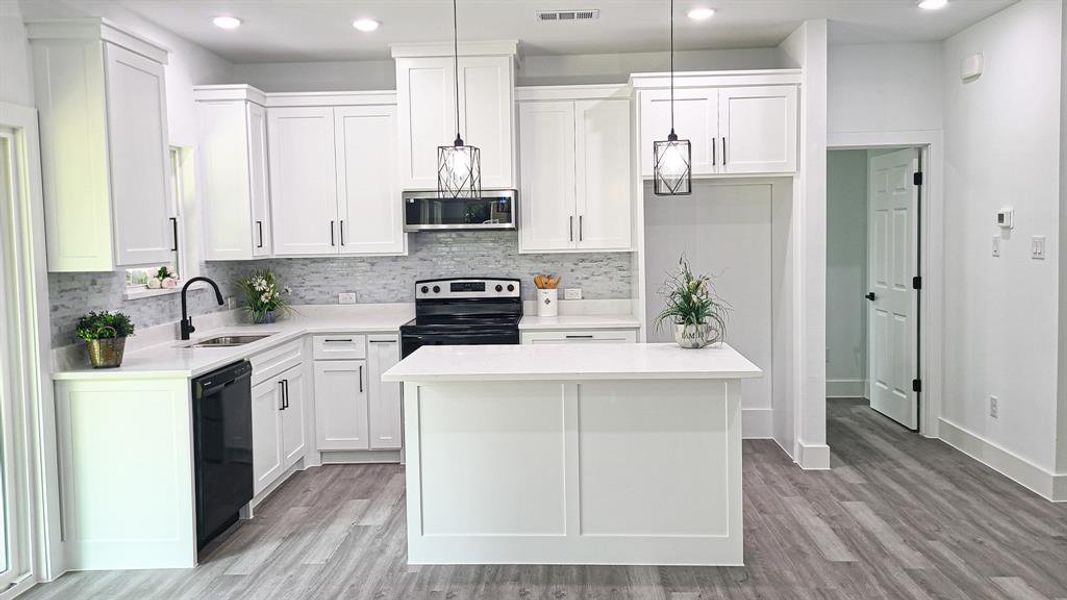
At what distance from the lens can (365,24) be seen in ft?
16.1

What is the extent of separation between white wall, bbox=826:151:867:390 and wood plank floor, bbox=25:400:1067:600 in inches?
85.3

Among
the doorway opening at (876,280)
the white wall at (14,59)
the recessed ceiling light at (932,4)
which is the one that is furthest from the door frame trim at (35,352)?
the doorway opening at (876,280)

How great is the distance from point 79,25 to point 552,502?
2.88 metres

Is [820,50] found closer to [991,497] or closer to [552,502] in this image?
[991,497]

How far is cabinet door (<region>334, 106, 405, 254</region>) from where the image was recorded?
5621mm

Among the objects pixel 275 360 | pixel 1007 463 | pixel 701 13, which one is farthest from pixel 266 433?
pixel 1007 463

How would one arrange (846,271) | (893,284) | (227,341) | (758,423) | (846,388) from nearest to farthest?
(227,341)
(758,423)
(893,284)
(846,271)
(846,388)

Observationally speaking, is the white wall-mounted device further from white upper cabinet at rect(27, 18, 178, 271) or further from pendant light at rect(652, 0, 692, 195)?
white upper cabinet at rect(27, 18, 178, 271)

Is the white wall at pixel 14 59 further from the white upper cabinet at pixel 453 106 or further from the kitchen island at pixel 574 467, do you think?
the white upper cabinet at pixel 453 106

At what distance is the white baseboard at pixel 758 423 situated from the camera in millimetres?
5945

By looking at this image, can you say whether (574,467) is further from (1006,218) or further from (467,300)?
(1006,218)

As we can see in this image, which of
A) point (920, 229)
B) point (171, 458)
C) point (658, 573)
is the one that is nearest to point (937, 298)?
point (920, 229)

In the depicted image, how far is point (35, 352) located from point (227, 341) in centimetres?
129

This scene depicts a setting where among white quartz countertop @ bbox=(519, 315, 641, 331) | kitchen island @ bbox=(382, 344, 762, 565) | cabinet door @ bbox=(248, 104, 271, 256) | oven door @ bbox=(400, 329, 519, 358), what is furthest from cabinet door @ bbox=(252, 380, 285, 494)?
white quartz countertop @ bbox=(519, 315, 641, 331)
